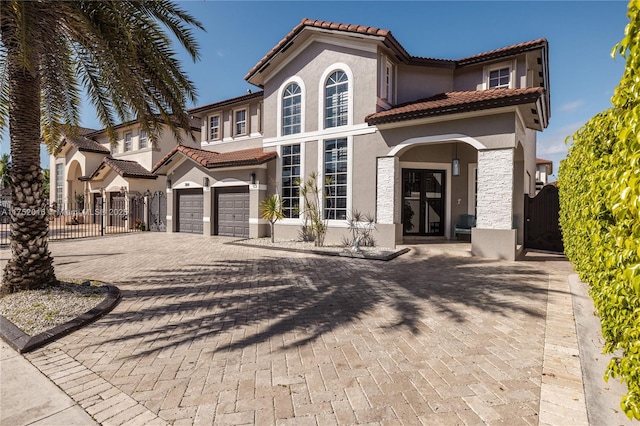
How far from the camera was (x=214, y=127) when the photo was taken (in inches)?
822

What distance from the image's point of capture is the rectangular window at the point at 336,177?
13.7 meters

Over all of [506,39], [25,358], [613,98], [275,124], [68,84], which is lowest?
[25,358]

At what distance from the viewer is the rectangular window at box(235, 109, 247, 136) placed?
1917 cm

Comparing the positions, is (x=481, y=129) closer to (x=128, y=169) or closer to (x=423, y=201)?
(x=423, y=201)

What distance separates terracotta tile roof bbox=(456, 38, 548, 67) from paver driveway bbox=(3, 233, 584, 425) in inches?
382

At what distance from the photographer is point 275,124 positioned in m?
16.0

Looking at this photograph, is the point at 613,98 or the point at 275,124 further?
the point at 275,124

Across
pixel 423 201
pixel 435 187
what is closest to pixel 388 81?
pixel 435 187

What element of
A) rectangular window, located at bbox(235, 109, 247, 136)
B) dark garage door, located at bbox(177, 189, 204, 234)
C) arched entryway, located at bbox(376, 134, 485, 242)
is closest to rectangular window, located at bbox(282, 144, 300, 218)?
arched entryway, located at bbox(376, 134, 485, 242)

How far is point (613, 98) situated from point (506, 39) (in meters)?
14.2

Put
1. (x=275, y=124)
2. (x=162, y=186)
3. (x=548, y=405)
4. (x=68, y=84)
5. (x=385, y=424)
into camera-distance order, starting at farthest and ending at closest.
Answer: (x=162, y=186) < (x=275, y=124) < (x=68, y=84) < (x=548, y=405) < (x=385, y=424)

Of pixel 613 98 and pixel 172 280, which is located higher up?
pixel 613 98

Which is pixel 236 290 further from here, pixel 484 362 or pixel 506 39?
pixel 506 39

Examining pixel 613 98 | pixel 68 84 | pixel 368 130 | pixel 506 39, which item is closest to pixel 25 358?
pixel 68 84
